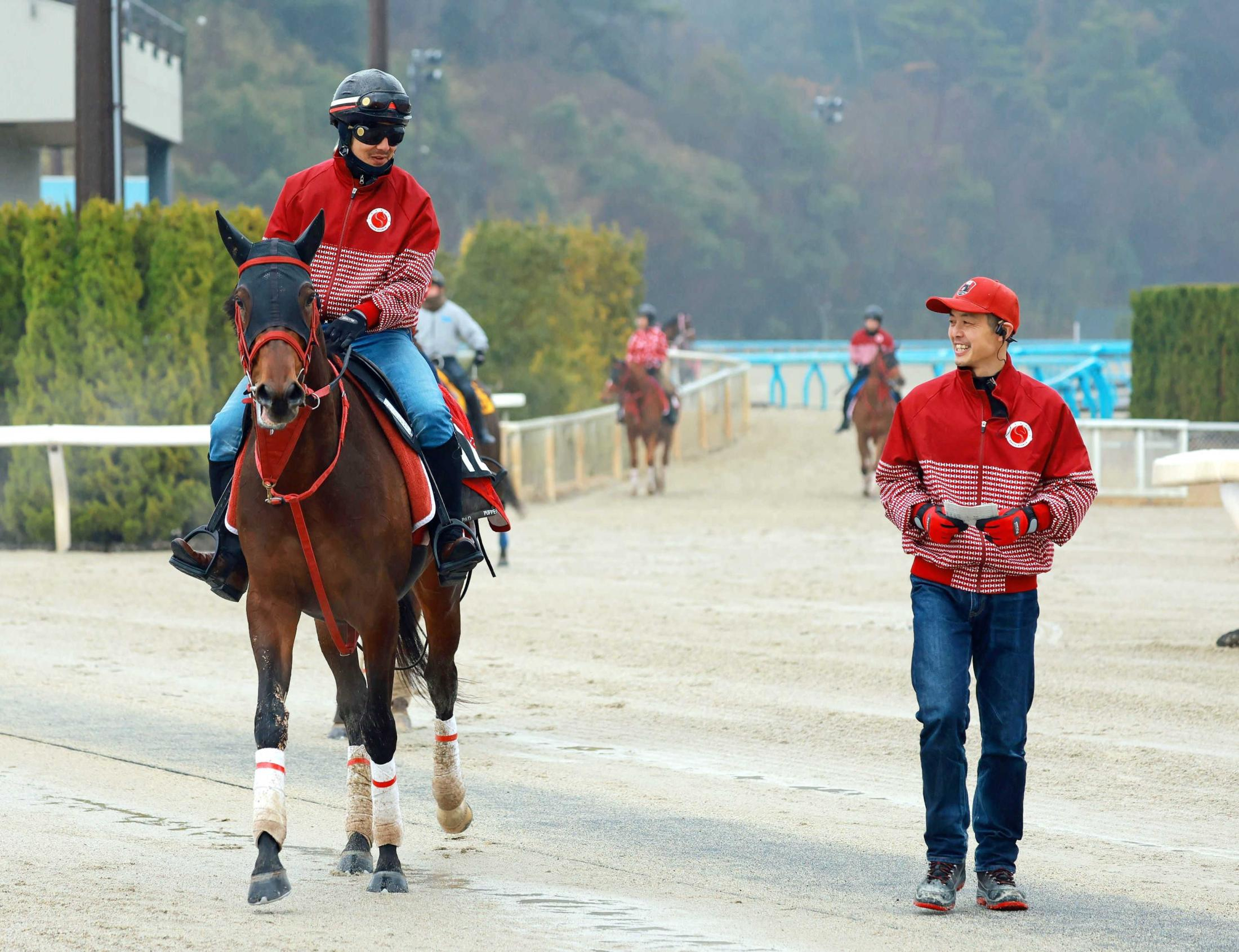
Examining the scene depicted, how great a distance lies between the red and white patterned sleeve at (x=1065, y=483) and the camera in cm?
552

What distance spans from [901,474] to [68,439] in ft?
39.2

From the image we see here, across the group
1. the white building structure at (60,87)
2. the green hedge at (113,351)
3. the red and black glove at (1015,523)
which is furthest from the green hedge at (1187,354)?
the red and black glove at (1015,523)

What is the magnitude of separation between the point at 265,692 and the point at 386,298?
1.57m

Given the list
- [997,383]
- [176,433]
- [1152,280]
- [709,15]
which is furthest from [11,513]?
[709,15]

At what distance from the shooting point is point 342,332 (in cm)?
596

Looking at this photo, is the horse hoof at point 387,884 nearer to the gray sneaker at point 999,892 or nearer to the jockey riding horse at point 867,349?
the gray sneaker at point 999,892

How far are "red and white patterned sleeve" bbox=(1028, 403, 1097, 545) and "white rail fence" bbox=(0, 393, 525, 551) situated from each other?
438 inches

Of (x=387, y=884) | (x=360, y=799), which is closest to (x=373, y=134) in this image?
(x=360, y=799)

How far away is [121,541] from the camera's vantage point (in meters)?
17.0

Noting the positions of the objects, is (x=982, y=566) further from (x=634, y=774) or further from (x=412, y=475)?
(x=634, y=774)

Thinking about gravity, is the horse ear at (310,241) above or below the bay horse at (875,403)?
above

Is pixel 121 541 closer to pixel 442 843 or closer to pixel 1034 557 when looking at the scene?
pixel 442 843

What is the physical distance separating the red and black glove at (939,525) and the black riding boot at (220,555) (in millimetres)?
2294

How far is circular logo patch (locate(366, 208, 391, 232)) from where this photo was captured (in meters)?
6.52
